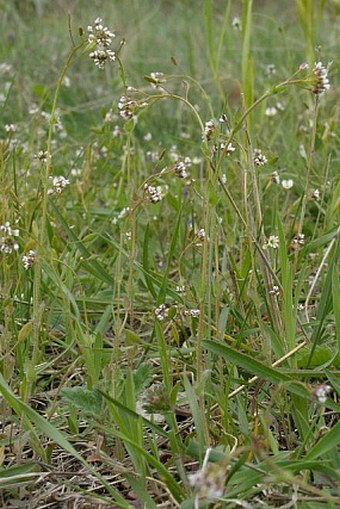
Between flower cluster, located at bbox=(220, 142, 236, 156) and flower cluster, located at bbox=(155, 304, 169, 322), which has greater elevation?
flower cluster, located at bbox=(220, 142, 236, 156)

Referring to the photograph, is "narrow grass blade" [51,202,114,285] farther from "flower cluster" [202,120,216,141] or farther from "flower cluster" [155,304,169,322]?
"flower cluster" [202,120,216,141]

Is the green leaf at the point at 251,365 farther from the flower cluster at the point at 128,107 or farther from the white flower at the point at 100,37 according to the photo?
the white flower at the point at 100,37

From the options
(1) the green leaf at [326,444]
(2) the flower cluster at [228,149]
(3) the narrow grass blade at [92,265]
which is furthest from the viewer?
(3) the narrow grass blade at [92,265]

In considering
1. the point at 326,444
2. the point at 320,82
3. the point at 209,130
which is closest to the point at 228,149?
the point at 209,130

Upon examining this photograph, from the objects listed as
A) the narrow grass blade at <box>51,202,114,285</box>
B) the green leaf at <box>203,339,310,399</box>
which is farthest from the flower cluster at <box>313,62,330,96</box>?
the narrow grass blade at <box>51,202,114,285</box>

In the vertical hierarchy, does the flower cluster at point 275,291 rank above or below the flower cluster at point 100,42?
below

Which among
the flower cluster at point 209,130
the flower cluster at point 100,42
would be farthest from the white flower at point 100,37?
the flower cluster at point 209,130

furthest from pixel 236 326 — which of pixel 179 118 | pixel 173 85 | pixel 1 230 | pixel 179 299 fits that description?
pixel 173 85

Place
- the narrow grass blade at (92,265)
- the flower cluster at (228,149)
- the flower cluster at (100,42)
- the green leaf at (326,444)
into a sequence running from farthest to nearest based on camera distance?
1. the narrow grass blade at (92,265)
2. the flower cluster at (100,42)
3. the flower cluster at (228,149)
4. the green leaf at (326,444)

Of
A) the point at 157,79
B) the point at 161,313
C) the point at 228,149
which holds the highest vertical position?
the point at 157,79

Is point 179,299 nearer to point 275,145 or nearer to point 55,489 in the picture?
point 55,489

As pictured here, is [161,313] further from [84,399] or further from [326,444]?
[326,444]
